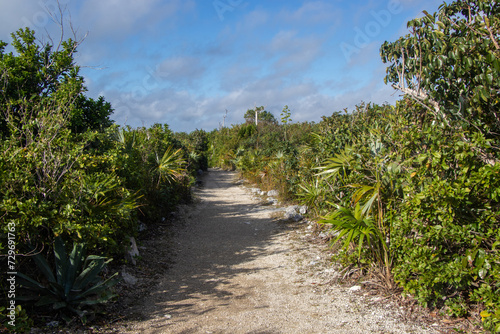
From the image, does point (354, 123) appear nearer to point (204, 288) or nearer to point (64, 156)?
point (204, 288)

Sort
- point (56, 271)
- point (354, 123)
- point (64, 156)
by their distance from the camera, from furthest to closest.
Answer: point (354, 123), point (64, 156), point (56, 271)

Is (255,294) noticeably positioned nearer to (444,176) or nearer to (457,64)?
(444,176)

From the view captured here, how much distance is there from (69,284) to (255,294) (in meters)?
2.37

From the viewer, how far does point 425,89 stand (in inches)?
152

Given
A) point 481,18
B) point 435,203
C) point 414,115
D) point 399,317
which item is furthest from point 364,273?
point 481,18

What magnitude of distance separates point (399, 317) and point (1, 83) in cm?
633

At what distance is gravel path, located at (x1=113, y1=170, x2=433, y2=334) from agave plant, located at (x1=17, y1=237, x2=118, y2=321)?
1.51 feet

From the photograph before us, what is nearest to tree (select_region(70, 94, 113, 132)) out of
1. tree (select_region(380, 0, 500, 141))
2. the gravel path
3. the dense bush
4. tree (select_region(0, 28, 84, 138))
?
tree (select_region(0, 28, 84, 138))

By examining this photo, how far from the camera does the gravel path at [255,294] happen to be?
12.5 feet

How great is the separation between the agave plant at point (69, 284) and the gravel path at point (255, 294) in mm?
460

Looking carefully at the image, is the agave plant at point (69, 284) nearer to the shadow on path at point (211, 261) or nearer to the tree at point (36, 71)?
the shadow on path at point (211, 261)

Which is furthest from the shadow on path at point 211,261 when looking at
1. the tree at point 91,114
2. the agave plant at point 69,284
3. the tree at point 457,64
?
the tree at point 457,64

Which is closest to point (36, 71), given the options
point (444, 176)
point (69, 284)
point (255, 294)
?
point (69, 284)

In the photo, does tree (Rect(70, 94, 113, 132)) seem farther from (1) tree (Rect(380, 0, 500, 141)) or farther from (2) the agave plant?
(1) tree (Rect(380, 0, 500, 141))
